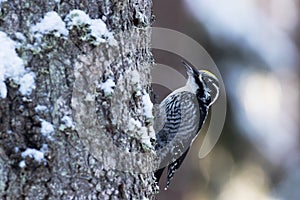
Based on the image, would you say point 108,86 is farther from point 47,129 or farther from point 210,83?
point 210,83

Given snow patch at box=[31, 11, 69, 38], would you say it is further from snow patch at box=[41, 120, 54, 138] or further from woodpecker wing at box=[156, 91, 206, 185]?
woodpecker wing at box=[156, 91, 206, 185]

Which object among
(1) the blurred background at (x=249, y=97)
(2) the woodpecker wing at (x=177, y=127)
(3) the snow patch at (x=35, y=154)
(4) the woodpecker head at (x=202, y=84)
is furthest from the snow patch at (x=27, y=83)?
(1) the blurred background at (x=249, y=97)

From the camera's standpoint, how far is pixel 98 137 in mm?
1323

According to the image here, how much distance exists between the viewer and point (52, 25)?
4.20 feet

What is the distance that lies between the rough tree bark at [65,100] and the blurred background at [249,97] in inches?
71.4

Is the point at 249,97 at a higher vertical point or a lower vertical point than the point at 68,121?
lower

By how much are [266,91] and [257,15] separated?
569mm

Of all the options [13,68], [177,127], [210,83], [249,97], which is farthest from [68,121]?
[249,97]

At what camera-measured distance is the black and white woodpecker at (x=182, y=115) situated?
2.53 metres

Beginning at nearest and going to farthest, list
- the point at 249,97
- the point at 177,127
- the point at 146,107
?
1. the point at 146,107
2. the point at 177,127
3. the point at 249,97

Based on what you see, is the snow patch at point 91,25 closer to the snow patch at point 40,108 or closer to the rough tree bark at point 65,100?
the rough tree bark at point 65,100

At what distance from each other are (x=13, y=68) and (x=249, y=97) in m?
3.42

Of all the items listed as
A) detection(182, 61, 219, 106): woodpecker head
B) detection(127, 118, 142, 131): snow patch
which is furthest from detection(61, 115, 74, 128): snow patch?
detection(182, 61, 219, 106): woodpecker head

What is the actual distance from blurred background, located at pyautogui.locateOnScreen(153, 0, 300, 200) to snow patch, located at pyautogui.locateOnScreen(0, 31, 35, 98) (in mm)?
1935
